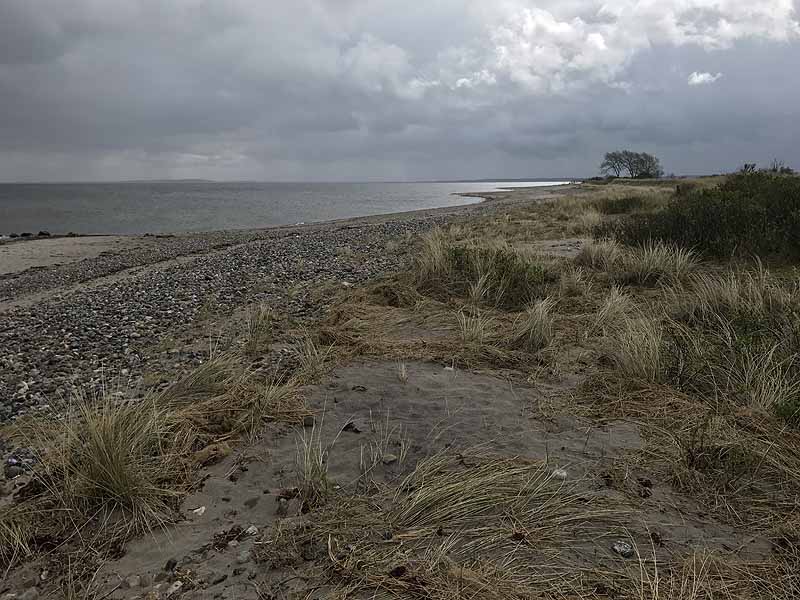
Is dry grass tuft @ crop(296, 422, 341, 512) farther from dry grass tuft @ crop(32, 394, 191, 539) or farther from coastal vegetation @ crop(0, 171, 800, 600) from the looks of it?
dry grass tuft @ crop(32, 394, 191, 539)

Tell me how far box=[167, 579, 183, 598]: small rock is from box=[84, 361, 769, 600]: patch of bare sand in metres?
0.03

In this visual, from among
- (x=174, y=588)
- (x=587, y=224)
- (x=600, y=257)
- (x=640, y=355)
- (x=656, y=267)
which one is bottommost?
(x=174, y=588)

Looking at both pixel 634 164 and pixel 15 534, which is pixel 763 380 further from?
pixel 634 164

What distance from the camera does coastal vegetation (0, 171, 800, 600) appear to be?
2252 millimetres

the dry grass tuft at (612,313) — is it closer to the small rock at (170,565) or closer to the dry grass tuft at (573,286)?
the dry grass tuft at (573,286)

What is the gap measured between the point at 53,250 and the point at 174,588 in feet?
83.0

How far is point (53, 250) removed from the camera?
22.3 meters

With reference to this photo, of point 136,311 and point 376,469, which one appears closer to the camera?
point 376,469

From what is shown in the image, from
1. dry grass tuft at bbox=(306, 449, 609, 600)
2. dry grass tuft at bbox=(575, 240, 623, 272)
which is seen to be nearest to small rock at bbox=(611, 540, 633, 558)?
dry grass tuft at bbox=(306, 449, 609, 600)

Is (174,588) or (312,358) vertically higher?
(312,358)

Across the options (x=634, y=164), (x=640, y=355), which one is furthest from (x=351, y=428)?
(x=634, y=164)

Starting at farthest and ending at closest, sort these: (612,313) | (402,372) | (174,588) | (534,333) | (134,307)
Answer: (134,307) < (612,313) < (534,333) < (402,372) < (174,588)

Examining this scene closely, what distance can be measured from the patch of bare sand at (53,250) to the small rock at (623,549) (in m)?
20.5

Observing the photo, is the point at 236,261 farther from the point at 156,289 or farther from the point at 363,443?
the point at 363,443
